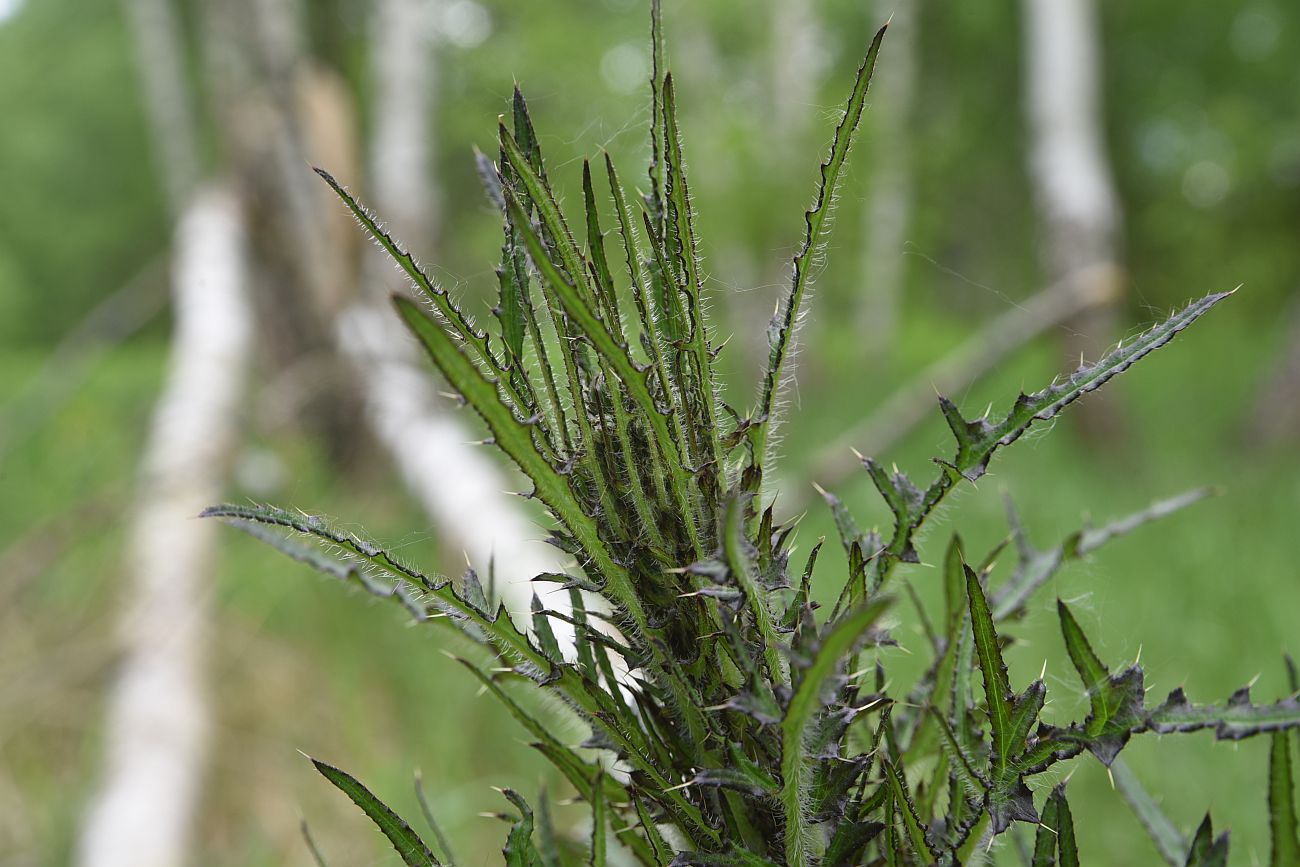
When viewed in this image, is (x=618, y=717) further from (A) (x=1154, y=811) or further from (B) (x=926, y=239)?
(B) (x=926, y=239)

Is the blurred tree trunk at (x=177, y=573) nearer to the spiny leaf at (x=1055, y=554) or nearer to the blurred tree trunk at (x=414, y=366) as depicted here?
the blurred tree trunk at (x=414, y=366)

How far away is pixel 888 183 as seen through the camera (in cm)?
1216

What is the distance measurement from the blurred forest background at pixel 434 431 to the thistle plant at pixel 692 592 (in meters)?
0.08

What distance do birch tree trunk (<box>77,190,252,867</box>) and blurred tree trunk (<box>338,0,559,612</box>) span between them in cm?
71

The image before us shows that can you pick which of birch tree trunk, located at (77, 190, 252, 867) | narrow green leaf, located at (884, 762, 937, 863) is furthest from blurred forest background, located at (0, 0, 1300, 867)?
narrow green leaf, located at (884, 762, 937, 863)

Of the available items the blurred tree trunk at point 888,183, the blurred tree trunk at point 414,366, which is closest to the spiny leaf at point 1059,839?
the blurred tree trunk at point 414,366

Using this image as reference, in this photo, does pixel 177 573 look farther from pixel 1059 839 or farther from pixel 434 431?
pixel 1059 839

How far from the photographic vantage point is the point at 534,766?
2910mm

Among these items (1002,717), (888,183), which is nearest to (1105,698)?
(1002,717)

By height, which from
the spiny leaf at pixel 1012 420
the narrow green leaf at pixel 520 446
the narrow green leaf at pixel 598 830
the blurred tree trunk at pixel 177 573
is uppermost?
the blurred tree trunk at pixel 177 573

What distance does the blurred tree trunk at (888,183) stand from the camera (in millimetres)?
11734

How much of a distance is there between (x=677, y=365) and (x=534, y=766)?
8.69 feet

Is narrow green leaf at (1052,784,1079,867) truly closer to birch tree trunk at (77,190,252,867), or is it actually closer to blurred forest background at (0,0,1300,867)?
blurred forest background at (0,0,1300,867)

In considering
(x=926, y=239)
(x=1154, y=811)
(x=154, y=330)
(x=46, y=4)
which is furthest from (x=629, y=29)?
(x=46, y=4)
